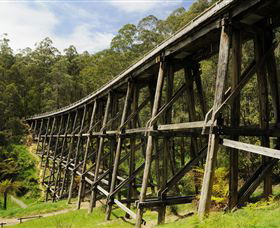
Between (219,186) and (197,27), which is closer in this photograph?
(197,27)

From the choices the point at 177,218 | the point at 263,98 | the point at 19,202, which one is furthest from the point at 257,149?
the point at 19,202

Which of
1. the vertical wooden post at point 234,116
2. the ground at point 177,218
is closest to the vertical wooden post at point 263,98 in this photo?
the ground at point 177,218

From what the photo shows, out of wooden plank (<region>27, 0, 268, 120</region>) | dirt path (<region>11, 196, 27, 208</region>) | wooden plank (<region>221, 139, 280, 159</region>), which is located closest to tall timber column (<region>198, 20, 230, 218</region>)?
wooden plank (<region>221, 139, 280, 159</region>)

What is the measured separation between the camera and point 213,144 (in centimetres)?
486

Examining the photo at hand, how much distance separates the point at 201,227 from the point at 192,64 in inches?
207

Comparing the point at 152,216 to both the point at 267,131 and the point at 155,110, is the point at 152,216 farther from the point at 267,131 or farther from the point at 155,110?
the point at 267,131

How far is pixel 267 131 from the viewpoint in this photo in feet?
18.4

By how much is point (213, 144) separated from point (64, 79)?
4320cm

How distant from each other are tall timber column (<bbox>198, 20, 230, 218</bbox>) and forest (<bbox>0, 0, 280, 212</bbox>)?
538cm

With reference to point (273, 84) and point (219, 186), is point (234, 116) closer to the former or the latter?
point (273, 84)

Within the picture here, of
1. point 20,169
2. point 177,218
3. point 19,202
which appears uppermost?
point 177,218

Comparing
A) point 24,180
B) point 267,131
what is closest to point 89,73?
point 24,180

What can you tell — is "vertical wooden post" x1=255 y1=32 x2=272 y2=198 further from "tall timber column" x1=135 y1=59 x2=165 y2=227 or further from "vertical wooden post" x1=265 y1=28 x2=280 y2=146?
"tall timber column" x1=135 y1=59 x2=165 y2=227

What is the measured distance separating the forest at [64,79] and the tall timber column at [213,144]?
538 centimetres
